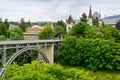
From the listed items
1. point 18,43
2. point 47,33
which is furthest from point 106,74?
point 47,33

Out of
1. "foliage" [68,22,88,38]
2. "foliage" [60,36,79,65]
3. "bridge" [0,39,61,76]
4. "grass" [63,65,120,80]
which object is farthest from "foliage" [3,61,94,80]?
"foliage" [68,22,88,38]

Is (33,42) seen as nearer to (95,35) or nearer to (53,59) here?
(53,59)

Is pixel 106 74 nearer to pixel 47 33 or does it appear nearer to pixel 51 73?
pixel 51 73

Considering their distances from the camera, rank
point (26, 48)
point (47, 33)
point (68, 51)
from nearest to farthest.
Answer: point (26, 48)
point (68, 51)
point (47, 33)

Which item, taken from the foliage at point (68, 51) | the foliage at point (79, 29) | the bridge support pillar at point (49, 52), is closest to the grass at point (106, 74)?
the foliage at point (68, 51)

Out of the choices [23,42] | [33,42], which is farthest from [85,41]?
[23,42]

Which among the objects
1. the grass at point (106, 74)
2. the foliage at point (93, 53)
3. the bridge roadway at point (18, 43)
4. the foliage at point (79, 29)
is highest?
the foliage at point (79, 29)

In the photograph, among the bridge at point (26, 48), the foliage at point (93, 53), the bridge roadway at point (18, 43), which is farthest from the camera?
the foliage at point (93, 53)

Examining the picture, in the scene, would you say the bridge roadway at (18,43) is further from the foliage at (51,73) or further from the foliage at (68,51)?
the foliage at (51,73)

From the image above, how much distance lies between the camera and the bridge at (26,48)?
137 feet

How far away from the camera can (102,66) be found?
60.2 metres

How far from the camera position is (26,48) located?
48938mm

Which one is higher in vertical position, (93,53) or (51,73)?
(51,73)

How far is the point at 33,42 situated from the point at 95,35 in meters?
21.9
